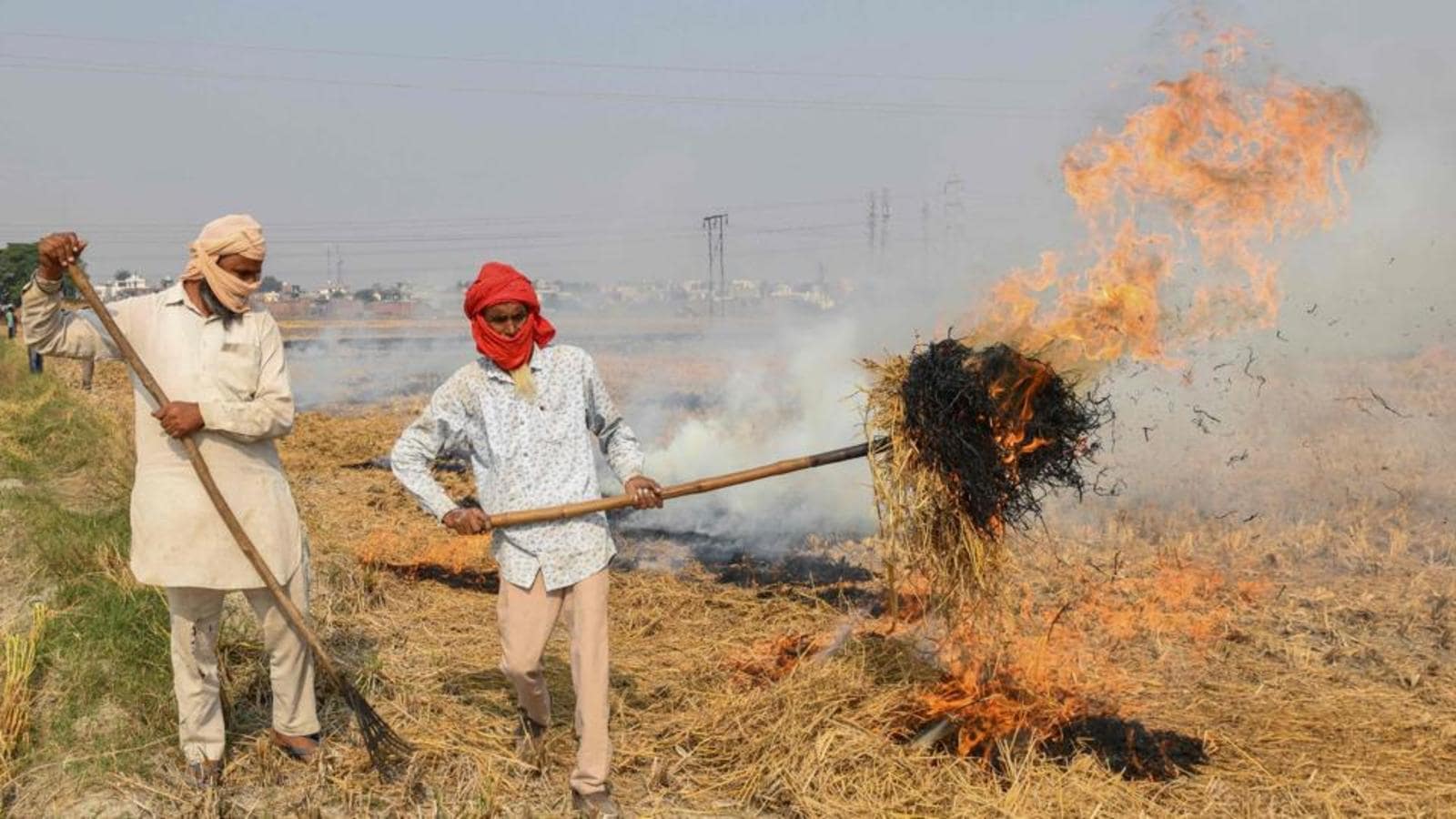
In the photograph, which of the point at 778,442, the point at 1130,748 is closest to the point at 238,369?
the point at 1130,748

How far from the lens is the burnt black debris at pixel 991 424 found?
14.5ft

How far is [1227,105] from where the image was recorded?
643 cm

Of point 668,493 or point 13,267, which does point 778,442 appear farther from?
point 13,267

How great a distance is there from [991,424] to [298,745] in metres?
3.15

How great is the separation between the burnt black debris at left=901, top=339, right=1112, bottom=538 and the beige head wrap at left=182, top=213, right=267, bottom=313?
8.68ft

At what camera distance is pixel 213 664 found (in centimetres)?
441

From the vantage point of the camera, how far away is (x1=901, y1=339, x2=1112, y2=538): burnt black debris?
14.5 ft

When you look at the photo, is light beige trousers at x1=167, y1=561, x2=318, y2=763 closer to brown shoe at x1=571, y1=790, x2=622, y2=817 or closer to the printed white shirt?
the printed white shirt

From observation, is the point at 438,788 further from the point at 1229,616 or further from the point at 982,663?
the point at 1229,616

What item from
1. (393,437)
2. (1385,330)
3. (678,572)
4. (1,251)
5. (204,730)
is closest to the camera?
(204,730)

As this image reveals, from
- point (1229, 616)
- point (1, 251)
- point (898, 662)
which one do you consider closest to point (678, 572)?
point (898, 662)

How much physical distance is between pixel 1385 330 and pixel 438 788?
21.2 meters

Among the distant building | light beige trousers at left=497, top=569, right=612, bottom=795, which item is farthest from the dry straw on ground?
the distant building

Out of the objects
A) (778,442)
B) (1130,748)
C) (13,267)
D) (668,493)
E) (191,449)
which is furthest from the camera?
(13,267)
